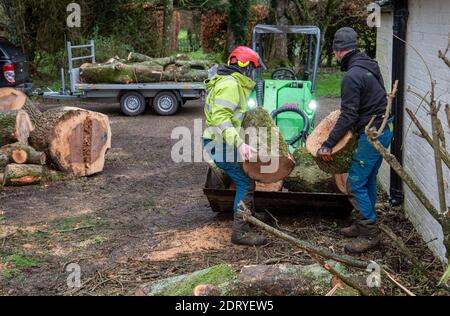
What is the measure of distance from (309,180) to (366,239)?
3.79 ft

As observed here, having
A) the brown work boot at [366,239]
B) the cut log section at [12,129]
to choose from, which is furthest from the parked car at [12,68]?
the brown work boot at [366,239]

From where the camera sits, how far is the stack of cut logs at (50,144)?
819 centimetres

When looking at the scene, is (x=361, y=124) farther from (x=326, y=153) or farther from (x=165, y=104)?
(x=165, y=104)

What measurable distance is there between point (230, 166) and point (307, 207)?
107 centimetres

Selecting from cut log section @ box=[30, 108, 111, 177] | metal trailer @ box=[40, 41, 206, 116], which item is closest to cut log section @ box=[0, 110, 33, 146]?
cut log section @ box=[30, 108, 111, 177]

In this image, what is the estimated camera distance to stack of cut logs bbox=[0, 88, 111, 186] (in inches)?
322

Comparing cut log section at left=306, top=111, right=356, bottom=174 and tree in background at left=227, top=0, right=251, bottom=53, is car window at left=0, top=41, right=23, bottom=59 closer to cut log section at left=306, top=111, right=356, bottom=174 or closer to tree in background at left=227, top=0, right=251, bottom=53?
cut log section at left=306, top=111, right=356, bottom=174

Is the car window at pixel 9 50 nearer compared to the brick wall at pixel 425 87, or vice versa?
the brick wall at pixel 425 87

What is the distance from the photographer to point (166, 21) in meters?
18.8

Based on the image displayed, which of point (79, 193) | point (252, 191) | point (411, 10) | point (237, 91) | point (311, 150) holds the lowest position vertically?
point (79, 193)

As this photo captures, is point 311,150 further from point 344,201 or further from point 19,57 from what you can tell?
point 19,57

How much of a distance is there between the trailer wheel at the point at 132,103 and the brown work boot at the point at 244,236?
853 centimetres

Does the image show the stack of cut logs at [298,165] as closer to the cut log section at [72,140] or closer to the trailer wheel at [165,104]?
the cut log section at [72,140]
